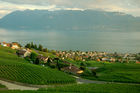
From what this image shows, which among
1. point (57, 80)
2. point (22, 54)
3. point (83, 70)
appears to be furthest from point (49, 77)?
point (22, 54)

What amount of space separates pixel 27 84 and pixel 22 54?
3006 centimetres

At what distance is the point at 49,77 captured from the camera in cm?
2889

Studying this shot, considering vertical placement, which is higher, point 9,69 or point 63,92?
point 9,69

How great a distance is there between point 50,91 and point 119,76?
21.6 m

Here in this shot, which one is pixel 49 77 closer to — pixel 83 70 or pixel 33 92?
pixel 33 92

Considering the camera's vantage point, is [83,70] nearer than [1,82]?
No

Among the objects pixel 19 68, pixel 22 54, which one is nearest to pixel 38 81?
pixel 19 68

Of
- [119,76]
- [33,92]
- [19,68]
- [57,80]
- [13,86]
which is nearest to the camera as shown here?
[33,92]

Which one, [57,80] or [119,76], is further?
[119,76]

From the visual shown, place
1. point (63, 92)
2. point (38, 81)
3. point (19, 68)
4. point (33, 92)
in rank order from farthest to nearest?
1. point (19, 68)
2. point (38, 81)
3. point (63, 92)
4. point (33, 92)

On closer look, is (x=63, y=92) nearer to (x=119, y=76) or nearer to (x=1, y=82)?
(x=1, y=82)

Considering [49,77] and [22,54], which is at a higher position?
[22,54]

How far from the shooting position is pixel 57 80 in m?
28.0

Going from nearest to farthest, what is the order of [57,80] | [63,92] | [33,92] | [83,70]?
[33,92], [63,92], [57,80], [83,70]
